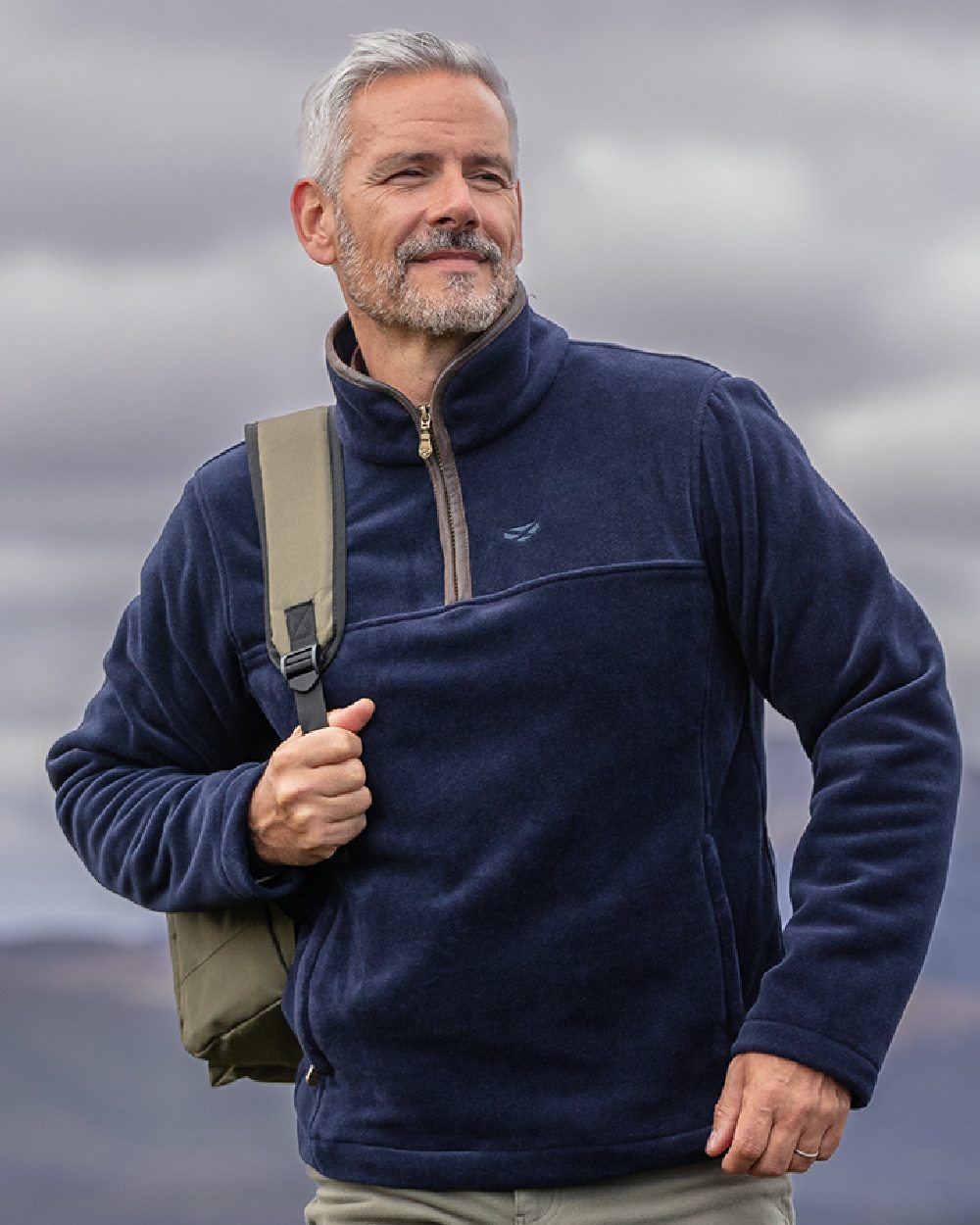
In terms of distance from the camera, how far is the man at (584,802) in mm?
3117

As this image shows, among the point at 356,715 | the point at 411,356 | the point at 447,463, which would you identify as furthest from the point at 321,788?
the point at 411,356

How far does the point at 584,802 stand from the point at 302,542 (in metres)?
0.79

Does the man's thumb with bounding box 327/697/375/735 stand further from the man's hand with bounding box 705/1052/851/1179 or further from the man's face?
the man's hand with bounding box 705/1052/851/1179

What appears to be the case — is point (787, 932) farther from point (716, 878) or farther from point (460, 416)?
point (460, 416)

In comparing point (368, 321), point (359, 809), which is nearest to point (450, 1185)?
point (359, 809)

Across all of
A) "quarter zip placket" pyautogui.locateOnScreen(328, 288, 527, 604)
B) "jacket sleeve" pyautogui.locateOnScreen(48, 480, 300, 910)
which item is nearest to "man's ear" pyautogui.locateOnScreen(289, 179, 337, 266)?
"quarter zip placket" pyautogui.locateOnScreen(328, 288, 527, 604)

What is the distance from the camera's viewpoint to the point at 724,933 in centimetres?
318

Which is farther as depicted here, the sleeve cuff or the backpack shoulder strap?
the backpack shoulder strap

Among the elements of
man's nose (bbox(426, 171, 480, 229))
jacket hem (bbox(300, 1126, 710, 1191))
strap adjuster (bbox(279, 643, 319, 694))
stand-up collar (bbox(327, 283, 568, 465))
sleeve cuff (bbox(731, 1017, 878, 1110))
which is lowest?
jacket hem (bbox(300, 1126, 710, 1191))

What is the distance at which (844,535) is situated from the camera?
10.6 feet

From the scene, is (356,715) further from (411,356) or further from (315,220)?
(315,220)

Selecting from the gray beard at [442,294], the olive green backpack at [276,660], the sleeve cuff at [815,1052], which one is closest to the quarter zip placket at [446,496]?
the gray beard at [442,294]

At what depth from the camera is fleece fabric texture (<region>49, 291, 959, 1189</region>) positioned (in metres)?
3.13

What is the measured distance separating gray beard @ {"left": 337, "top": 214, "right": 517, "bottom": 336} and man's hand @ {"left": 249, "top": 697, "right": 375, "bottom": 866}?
72 cm
